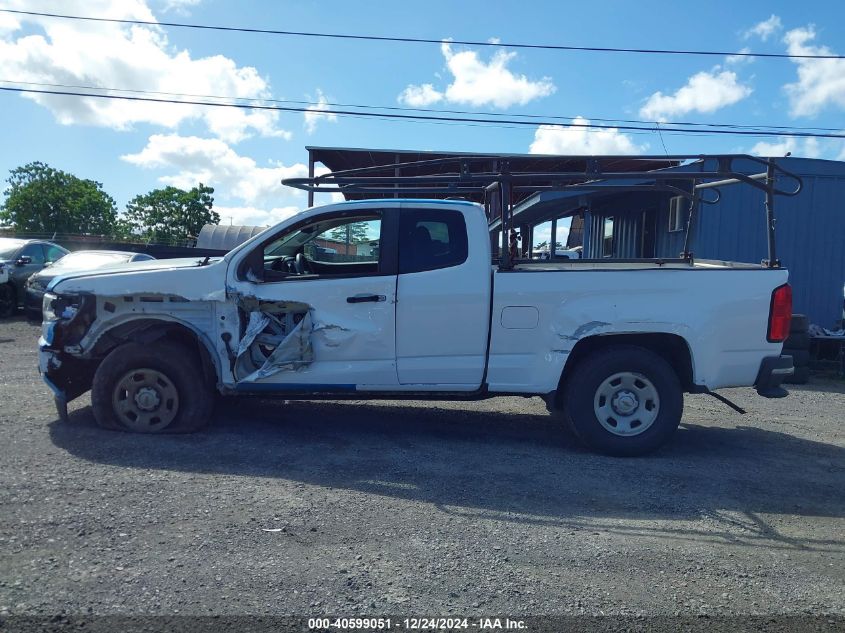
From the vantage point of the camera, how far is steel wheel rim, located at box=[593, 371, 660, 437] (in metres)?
5.86

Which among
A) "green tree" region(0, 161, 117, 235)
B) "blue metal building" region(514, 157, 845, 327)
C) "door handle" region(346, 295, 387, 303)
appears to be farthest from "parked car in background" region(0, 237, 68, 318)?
"green tree" region(0, 161, 117, 235)

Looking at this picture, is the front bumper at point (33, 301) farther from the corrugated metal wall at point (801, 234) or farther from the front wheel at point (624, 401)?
the corrugated metal wall at point (801, 234)

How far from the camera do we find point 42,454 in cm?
541

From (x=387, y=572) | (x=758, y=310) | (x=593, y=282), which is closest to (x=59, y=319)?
(x=387, y=572)

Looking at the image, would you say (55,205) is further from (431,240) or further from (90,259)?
(431,240)

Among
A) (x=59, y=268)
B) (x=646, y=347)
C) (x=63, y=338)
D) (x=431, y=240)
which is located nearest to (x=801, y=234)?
(x=646, y=347)

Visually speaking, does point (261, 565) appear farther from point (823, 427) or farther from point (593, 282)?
point (823, 427)

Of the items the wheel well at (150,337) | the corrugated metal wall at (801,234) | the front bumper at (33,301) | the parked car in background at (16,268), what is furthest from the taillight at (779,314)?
the parked car in background at (16,268)

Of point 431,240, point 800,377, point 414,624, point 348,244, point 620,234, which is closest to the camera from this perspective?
point 414,624

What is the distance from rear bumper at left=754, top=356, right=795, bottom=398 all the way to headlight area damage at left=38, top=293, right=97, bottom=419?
5.62 meters

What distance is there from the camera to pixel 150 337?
19.7ft

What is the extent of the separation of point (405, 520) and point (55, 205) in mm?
54415

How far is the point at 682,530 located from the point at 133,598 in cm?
312

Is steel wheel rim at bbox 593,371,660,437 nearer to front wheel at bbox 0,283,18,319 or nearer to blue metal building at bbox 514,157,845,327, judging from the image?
blue metal building at bbox 514,157,845,327
